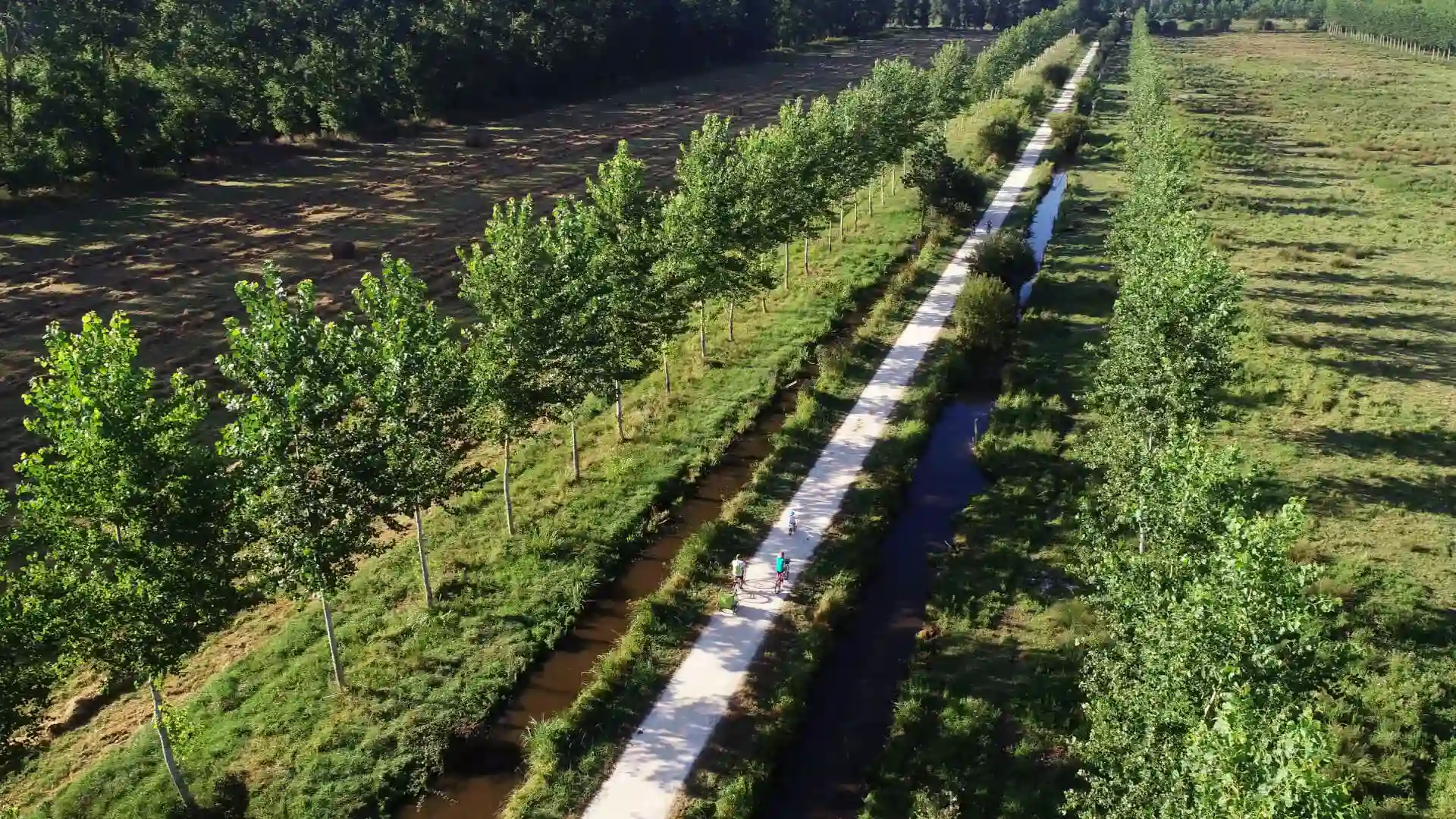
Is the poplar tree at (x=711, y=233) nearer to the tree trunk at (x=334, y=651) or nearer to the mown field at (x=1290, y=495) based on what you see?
the mown field at (x=1290, y=495)

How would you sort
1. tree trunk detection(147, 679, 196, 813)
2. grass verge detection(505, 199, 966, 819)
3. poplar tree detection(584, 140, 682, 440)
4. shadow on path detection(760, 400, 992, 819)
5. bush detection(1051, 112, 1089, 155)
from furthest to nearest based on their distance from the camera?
1. bush detection(1051, 112, 1089, 155)
2. poplar tree detection(584, 140, 682, 440)
3. shadow on path detection(760, 400, 992, 819)
4. grass verge detection(505, 199, 966, 819)
5. tree trunk detection(147, 679, 196, 813)

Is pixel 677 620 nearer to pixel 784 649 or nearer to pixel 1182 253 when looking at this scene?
pixel 784 649

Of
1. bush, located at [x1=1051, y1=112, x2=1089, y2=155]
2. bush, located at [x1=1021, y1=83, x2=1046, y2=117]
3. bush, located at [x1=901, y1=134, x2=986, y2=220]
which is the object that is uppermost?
bush, located at [x1=1021, y1=83, x2=1046, y2=117]

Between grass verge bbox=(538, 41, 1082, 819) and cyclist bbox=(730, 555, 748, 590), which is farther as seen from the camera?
cyclist bbox=(730, 555, 748, 590)

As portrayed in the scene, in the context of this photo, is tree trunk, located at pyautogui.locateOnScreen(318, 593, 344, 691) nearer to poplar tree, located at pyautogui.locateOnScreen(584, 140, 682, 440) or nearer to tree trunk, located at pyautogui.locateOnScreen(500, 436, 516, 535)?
tree trunk, located at pyautogui.locateOnScreen(500, 436, 516, 535)

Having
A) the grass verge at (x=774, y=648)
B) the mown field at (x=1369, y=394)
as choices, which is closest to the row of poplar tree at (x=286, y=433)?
the grass verge at (x=774, y=648)

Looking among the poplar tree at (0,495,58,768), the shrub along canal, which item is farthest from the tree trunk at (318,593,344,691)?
the shrub along canal

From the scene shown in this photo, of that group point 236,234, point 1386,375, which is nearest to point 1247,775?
point 1386,375
